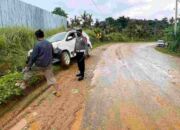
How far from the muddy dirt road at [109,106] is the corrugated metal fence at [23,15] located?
709 cm

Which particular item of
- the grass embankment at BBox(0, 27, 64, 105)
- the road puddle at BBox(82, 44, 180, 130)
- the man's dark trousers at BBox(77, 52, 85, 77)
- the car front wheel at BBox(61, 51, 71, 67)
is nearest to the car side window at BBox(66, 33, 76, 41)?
the car front wheel at BBox(61, 51, 71, 67)

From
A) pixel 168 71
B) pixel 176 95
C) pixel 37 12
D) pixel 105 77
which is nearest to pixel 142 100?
pixel 176 95

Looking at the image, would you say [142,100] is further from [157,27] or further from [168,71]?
[157,27]

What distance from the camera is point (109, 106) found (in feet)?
32.2

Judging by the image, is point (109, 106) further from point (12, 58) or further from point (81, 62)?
point (12, 58)

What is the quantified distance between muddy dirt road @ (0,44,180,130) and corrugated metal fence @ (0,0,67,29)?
7085mm

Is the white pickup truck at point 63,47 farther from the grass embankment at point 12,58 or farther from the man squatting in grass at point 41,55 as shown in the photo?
the man squatting in grass at point 41,55

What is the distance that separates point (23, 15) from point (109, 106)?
15.4m

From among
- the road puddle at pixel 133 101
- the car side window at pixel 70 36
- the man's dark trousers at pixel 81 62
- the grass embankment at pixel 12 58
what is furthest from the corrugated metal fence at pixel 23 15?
the road puddle at pixel 133 101

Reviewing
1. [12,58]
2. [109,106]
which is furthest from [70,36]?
[109,106]

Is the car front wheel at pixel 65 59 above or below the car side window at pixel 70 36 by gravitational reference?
below

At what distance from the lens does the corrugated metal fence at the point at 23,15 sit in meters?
20.2

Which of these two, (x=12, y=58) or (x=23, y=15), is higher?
(x=23, y=15)

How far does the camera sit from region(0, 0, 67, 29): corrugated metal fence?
66.4ft
